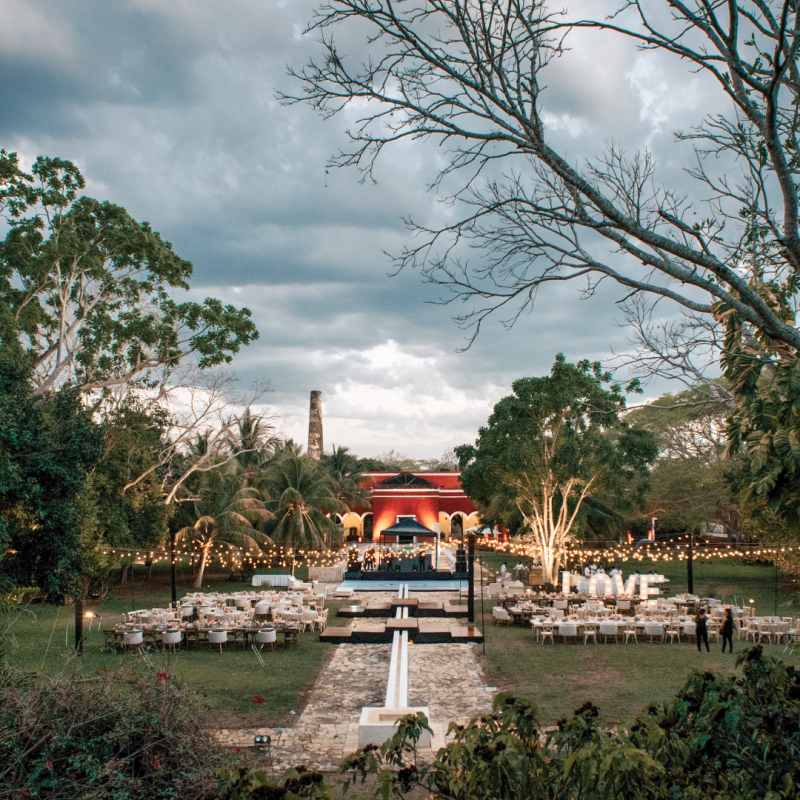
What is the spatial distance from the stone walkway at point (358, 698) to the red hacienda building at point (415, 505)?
24993 mm

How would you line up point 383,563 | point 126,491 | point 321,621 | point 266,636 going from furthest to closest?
1. point 383,563
2. point 126,491
3. point 321,621
4. point 266,636

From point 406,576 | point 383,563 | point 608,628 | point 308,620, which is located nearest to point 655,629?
point 608,628

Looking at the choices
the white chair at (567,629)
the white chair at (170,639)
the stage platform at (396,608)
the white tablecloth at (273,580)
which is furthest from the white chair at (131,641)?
the white tablecloth at (273,580)

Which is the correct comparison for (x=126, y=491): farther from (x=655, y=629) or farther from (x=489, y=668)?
(x=655, y=629)

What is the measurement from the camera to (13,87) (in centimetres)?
1328

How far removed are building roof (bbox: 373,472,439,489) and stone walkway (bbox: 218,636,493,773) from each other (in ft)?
87.1

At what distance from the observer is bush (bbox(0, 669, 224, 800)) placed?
4.95 metres

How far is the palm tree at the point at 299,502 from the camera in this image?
2814 centimetres

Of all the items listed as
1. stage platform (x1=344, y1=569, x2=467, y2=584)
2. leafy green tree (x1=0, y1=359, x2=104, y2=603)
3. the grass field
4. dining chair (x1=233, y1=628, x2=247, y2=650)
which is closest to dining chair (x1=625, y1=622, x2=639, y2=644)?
the grass field

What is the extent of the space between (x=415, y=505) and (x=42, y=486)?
1315 inches

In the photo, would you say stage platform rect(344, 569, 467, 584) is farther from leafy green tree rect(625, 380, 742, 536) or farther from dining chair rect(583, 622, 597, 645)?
leafy green tree rect(625, 380, 742, 536)

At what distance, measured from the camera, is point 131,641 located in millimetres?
A: 13656

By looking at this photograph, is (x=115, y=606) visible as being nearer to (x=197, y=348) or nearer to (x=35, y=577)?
(x=197, y=348)

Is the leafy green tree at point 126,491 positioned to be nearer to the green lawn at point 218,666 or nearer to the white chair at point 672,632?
the green lawn at point 218,666
